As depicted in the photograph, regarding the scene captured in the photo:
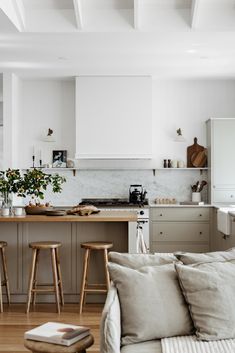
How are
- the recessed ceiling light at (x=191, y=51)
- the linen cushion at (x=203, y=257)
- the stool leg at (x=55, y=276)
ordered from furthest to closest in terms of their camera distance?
1. the recessed ceiling light at (x=191, y=51)
2. the stool leg at (x=55, y=276)
3. the linen cushion at (x=203, y=257)

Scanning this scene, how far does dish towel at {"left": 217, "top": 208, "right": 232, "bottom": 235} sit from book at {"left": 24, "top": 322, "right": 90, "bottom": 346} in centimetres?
382

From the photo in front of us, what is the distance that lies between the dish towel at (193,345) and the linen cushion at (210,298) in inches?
1.6

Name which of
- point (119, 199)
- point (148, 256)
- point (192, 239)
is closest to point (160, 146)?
point (119, 199)

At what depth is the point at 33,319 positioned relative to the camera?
5.00 meters

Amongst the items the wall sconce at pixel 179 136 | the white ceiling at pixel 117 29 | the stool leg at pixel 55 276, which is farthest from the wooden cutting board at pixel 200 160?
the stool leg at pixel 55 276

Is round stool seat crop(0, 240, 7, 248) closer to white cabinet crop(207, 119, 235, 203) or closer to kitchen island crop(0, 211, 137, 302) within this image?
kitchen island crop(0, 211, 137, 302)

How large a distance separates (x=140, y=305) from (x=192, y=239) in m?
4.83

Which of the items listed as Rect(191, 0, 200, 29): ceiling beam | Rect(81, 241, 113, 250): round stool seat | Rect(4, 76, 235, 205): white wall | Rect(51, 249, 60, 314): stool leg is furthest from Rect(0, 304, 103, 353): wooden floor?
Rect(191, 0, 200, 29): ceiling beam

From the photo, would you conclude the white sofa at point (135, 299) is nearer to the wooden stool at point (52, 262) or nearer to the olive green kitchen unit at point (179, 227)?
the wooden stool at point (52, 262)

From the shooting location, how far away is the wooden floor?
14.0ft

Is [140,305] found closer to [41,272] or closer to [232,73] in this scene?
[41,272]

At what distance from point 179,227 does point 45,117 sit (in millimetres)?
2577

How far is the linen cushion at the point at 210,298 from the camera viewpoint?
2.77 metres

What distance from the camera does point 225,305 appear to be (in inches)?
111
